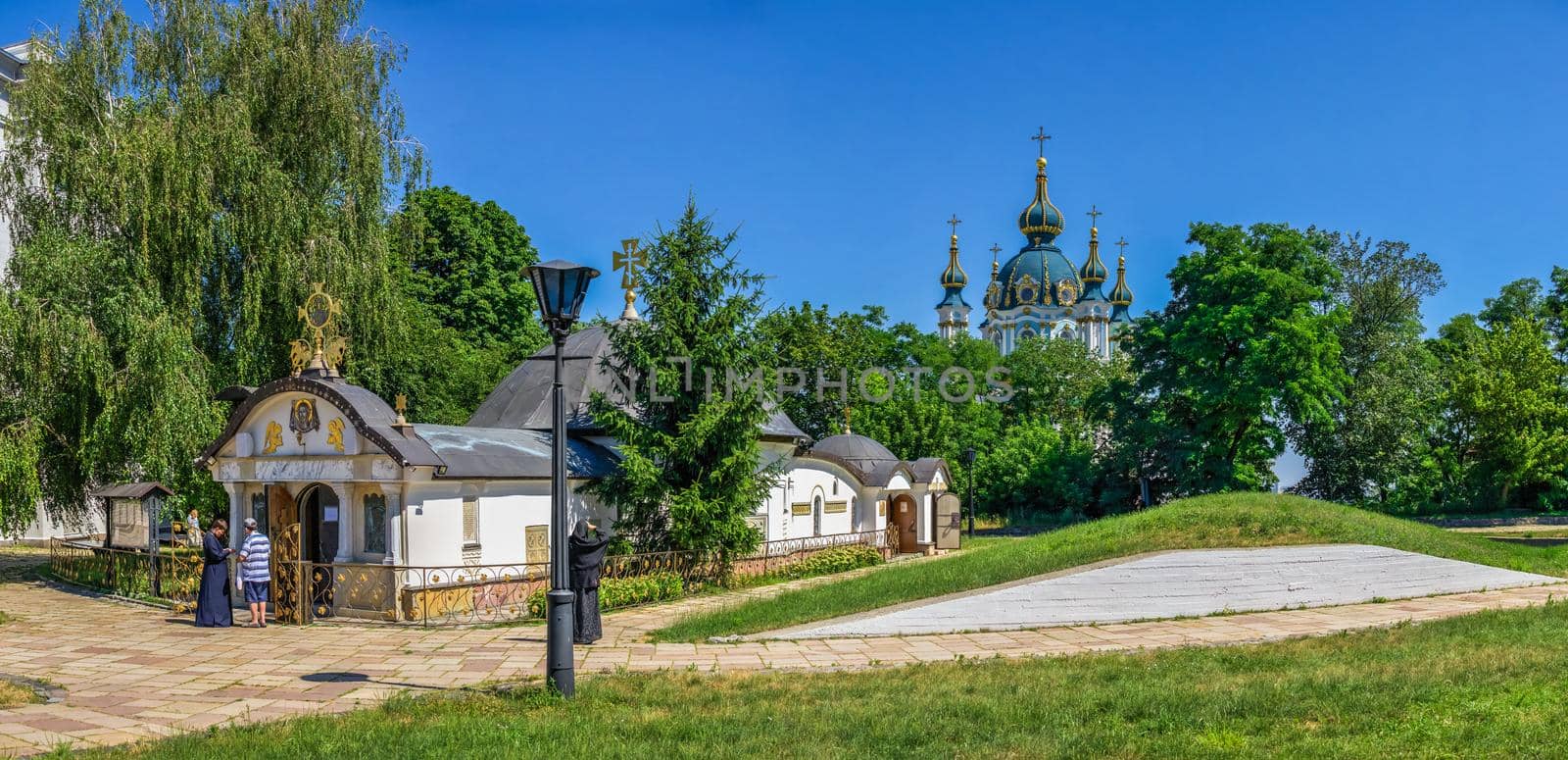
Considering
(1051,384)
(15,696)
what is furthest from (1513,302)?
(15,696)

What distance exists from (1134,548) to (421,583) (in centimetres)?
1023

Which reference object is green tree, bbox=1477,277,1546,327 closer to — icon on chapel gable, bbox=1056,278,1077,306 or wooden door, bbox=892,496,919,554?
wooden door, bbox=892,496,919,554

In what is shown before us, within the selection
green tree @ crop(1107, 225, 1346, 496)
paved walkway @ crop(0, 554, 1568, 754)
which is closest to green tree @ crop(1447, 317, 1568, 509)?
green tree @ crop(1107, 225, 1346, 496)

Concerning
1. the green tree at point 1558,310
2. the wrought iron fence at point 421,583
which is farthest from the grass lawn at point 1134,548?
the green tree at point 1558,310

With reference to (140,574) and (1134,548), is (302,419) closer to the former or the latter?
(140,574)

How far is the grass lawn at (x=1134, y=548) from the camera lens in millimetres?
15484

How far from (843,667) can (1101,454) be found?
31595 mm

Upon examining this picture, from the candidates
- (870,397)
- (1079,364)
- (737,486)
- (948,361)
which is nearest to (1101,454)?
(870,397)

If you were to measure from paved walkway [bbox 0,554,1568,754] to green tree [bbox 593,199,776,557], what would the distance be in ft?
7.88

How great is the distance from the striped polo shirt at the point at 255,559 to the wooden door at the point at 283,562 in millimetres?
308

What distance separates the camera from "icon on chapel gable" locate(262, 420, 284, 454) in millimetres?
17531

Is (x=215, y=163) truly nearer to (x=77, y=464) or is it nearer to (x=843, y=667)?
(x=77, y=464)

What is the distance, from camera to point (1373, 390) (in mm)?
36719

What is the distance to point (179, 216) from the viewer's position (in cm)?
2227
